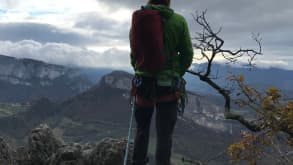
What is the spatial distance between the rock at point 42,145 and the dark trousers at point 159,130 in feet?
28.8

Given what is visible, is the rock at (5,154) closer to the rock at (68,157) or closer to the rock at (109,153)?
the rock at (68,157)

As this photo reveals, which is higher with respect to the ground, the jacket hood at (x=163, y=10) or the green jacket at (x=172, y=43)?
the jacket hood at (x=163, y=10)

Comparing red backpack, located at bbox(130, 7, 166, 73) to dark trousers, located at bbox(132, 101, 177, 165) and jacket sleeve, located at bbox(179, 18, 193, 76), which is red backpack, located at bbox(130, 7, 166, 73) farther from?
dark trousers, located at bbox(132, 101, 177, 165)

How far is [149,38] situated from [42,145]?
11.2 metres

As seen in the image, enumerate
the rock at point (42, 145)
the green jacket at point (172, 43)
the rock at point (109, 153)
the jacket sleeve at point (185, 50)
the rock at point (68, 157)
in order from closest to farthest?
the green jacket at point (172, 43) → the jacket sleeve at point (185, 50) → the rock at point (109, 153) → the rock at point (68, 157) → the rock at point (42, 145)

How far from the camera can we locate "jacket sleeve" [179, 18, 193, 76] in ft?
30.6

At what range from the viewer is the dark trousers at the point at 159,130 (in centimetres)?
940

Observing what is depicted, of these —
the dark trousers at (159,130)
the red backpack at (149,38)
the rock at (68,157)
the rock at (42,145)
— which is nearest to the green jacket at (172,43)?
the red backpack at (149,38)

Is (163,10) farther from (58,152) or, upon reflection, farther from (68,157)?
(58,152)

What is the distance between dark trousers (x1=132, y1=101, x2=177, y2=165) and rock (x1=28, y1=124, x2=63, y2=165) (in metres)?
8.79

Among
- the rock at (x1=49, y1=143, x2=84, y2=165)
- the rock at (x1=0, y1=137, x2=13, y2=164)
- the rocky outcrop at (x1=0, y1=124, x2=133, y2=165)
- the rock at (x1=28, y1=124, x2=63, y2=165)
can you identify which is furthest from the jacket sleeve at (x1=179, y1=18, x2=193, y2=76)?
the rock at (x1=0, y1=137, x2=13, y2=164)

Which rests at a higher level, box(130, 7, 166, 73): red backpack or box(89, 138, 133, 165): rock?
box(130, 7, 166, 73): red backpack

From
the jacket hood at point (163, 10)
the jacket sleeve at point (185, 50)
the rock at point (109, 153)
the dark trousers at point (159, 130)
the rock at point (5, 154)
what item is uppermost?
the jacket hood at point (163, 10)

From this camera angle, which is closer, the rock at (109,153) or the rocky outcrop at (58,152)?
the rock at (109,153)
